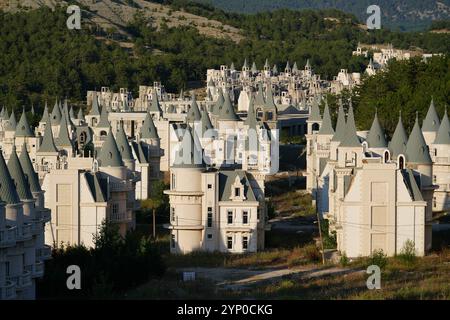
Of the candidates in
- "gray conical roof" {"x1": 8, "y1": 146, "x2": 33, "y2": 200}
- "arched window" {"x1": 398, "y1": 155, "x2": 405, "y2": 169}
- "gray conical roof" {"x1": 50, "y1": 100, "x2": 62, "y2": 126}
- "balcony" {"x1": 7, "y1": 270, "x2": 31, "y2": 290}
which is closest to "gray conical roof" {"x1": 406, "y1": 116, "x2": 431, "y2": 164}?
"arched window" {"x1": 398, "y1": 155, "x2": 405, "y2": 169}

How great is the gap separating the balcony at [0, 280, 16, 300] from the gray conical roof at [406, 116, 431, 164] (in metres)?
23.3

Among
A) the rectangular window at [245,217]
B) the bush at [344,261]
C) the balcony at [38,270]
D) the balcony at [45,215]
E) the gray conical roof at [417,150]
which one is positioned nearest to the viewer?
the balcony at [38,270]

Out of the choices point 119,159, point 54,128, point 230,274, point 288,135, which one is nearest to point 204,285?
point 230,274

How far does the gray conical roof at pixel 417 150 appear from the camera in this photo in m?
59.1

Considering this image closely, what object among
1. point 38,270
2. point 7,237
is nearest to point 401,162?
point 38,270

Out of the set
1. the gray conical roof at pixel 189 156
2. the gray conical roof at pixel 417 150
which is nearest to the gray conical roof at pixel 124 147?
the gray conical roof at pixel 189 156

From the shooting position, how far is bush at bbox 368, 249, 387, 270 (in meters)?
51.0

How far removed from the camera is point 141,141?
75.4m

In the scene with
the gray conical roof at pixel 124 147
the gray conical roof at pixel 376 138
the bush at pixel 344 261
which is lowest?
the bush at pixel 344 261

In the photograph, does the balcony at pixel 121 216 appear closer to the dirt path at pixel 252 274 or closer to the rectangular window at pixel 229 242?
the rectangular window at pixel 229 242

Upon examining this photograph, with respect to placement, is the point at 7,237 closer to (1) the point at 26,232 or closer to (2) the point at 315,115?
(1) the point at 26,232

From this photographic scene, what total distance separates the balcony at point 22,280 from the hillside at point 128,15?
415 ft

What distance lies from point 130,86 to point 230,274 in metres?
87.3

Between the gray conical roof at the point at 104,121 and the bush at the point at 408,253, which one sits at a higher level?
the gray conical roof at the point at 104,121
